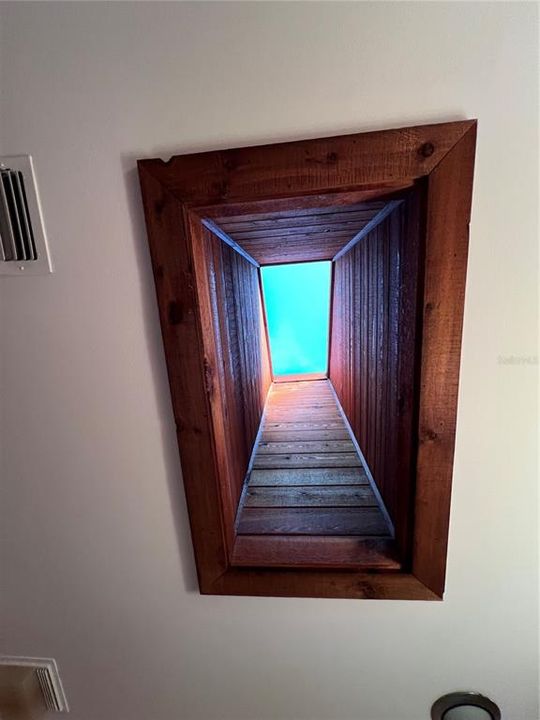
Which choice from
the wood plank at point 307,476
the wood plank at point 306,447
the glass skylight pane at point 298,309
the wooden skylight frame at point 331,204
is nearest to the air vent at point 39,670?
the wooden skylight frame at point 331,204

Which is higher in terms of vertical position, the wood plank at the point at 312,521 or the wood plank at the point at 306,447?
the wood plank at the point at 306,447

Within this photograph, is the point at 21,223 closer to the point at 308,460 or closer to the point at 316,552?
the point at 316,552

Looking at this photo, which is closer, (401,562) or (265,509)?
(401,562)

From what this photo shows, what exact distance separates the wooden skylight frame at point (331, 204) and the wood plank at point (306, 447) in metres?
0.56

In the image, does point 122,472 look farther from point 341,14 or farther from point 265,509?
point 341,14

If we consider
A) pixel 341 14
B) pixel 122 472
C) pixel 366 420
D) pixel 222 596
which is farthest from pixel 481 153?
pixel 222 596

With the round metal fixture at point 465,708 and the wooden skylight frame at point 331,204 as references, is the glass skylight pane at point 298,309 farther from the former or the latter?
the round metal fixture at point 465,708

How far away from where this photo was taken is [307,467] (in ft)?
3.90

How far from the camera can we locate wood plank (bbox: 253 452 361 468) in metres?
1.21

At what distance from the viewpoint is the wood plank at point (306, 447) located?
4.31ft

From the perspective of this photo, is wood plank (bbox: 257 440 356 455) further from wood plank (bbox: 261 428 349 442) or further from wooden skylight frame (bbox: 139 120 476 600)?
wooden skylight frame (bbox: 139 120 476 600)

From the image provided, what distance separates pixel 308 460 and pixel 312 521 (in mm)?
341

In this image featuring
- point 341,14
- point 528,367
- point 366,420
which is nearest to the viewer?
point 341,14

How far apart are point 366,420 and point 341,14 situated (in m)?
1.06
